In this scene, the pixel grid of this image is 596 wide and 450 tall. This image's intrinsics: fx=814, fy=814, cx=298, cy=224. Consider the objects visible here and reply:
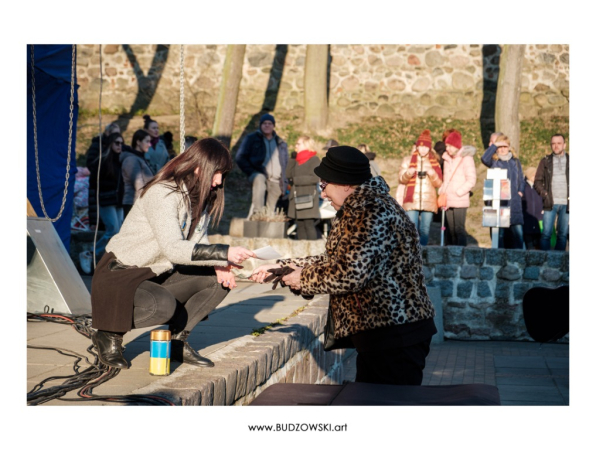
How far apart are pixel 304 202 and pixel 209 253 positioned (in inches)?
266

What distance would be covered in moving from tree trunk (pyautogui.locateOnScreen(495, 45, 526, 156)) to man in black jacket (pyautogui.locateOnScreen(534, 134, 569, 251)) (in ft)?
20.9

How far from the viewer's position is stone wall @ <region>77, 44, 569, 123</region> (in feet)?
67.1

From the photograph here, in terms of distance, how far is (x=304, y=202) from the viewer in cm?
1095

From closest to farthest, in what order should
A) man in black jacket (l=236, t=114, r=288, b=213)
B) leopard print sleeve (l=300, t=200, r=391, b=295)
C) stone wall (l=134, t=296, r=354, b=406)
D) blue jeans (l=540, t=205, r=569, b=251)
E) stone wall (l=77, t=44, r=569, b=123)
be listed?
leopard print sleeve (l=300, t=200, r=391, b=295) → stone wall (l=134, t=296, r=354, b=406) → blue jeans (l=540, t=205, r=569, b=251) → man in black jacket (l=236, t=114, r=288, b=213) → stone wall (l=77, t=44, r=569, b=123)

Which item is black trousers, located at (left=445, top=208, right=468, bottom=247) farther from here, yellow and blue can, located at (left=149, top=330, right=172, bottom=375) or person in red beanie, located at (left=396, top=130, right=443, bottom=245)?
yellow and blue can, located at (left=149, top=330, right=172, bottom=375)

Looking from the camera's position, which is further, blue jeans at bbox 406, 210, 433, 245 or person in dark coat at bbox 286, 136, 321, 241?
person in dark coat at bbox 286, 136, 321, 241

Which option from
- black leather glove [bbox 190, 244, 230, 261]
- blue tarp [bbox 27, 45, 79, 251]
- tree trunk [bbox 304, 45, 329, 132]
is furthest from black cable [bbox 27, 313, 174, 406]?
tree trunk [bbox 304, 45, 329, 132]

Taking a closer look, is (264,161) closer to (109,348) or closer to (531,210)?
(531,210)

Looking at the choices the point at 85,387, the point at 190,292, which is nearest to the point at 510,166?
the point at 190,292

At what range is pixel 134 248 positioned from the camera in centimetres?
436

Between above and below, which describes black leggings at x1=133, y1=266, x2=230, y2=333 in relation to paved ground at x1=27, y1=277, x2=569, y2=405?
above

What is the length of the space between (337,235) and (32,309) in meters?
3.60
